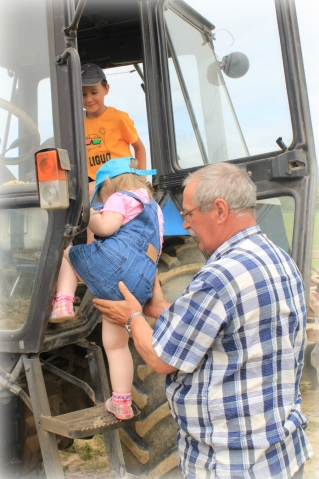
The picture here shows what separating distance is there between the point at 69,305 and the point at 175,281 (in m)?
0.66

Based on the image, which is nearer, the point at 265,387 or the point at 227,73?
the point at 265,387

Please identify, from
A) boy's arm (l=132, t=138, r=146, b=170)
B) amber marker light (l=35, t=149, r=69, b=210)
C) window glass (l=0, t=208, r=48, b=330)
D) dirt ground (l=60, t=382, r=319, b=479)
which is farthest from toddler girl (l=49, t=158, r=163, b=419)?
dirt ground (l=60, t=382, r=319, b=479)

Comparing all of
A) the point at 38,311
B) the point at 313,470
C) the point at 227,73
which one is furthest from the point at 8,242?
the point at 313,470

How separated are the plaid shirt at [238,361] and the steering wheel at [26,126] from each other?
3.08ft

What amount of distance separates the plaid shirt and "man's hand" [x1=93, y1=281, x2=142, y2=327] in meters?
0.33

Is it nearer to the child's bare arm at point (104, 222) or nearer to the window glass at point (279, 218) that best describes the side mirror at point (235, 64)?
the window glass at point (279, 218)

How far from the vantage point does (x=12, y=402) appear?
2.28 meters

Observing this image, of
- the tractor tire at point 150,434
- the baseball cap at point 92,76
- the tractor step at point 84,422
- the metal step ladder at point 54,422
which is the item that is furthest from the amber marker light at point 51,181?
the baseball cap at point 92,76

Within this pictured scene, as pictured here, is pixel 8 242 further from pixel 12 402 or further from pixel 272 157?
pixel 272 157

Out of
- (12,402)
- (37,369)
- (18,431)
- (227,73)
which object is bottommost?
(18,431)

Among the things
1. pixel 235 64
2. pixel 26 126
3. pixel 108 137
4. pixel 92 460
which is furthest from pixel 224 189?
pixel 92 460

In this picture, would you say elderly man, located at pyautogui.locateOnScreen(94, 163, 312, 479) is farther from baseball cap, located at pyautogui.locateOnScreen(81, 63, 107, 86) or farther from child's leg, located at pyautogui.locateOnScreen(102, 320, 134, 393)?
baseball cap, located at pyautogui.locateOnScreen(81, 63, 107, 86)

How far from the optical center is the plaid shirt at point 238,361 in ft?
4.99

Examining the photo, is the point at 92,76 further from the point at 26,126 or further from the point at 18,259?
the point at 18,259
